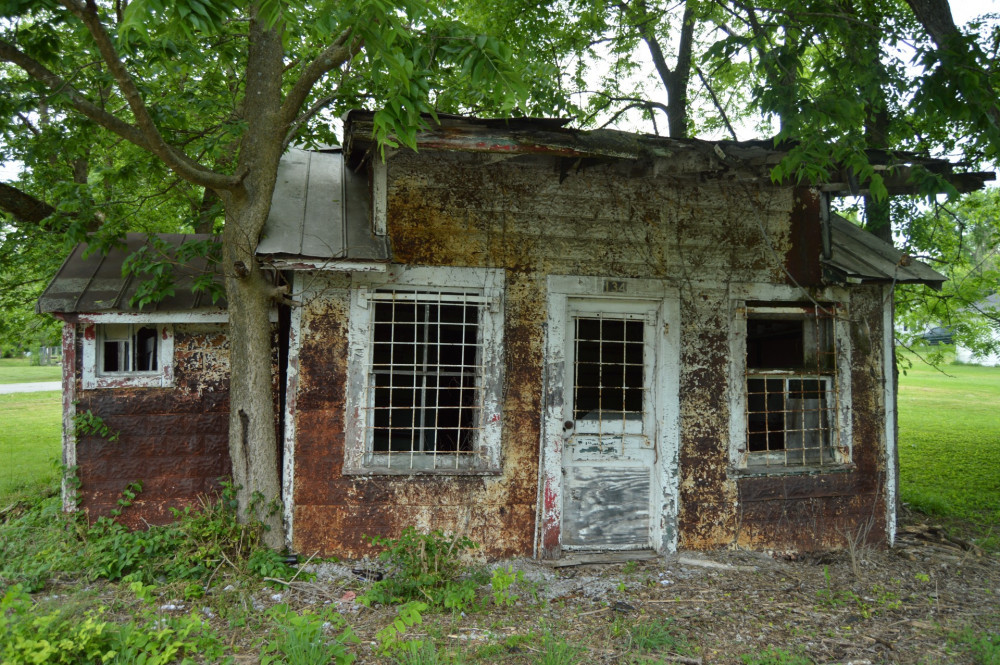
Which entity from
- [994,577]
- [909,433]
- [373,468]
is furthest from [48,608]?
[909,433]

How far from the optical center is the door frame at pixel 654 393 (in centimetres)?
566

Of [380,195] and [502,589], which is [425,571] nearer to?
[502,589]

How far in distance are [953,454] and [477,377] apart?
1054 centimetres

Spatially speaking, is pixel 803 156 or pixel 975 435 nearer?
pixel 803 156

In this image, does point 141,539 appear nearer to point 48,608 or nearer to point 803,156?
point 48,608

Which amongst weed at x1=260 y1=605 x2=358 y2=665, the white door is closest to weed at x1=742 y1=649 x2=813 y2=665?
the white door

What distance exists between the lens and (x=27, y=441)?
11.4 metres

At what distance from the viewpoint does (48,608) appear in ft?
13.6

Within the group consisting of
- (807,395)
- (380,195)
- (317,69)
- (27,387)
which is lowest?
(27,387)

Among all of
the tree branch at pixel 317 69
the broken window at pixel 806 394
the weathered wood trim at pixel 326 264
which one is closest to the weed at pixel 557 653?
the broken window at pixel 806 394

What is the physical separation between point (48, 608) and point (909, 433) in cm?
1587

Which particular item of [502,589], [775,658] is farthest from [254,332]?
[775,658]

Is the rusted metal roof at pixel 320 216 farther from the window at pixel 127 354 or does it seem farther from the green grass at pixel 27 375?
the green grass at pixel 27 375

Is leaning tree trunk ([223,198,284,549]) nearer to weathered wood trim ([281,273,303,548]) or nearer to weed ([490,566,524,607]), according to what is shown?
weathered wood trim ([281,273,303,548])
